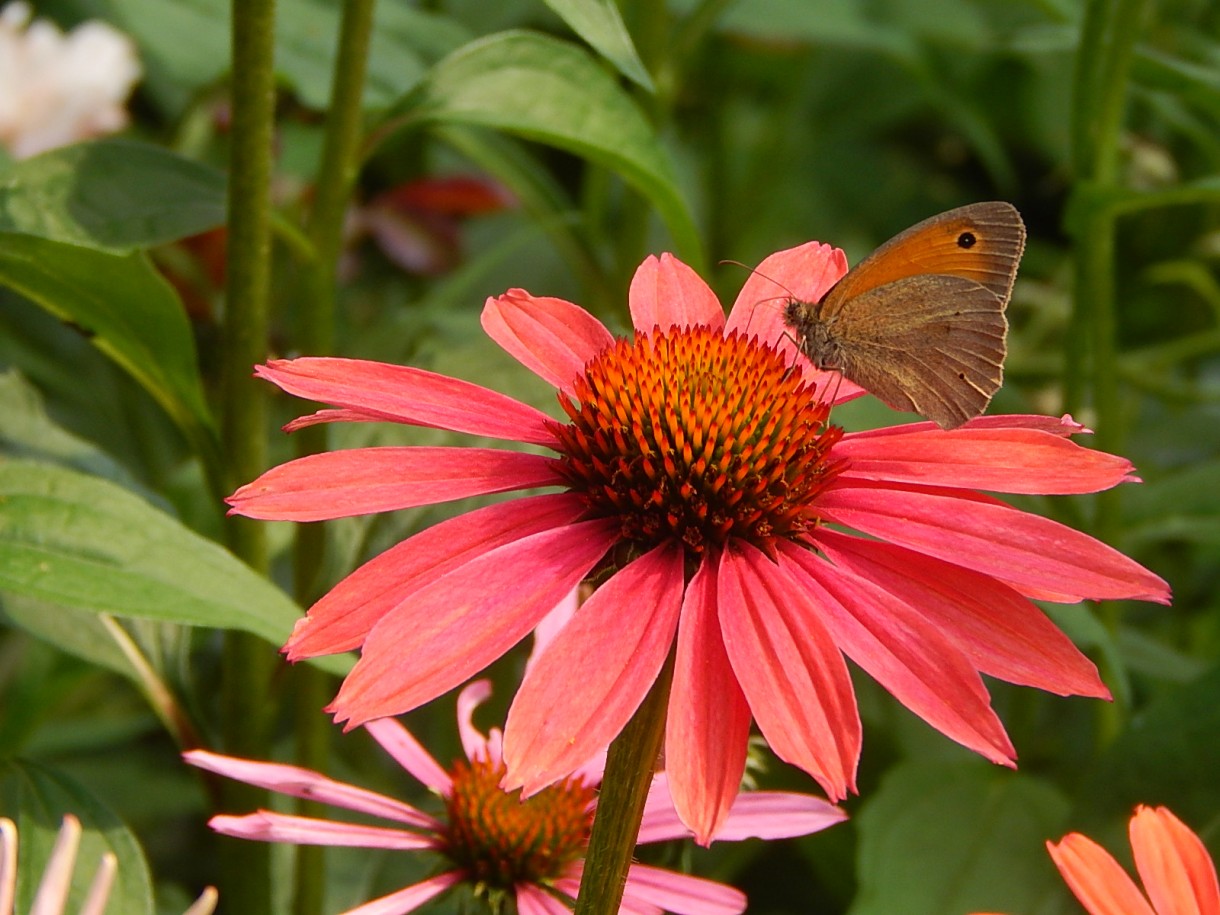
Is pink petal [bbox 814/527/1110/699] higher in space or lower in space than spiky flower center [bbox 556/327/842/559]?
lower

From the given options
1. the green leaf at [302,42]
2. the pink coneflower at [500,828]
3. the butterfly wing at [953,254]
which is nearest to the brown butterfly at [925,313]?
the butterfly wing at [953,254]

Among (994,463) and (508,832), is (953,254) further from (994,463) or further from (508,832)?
(508,832)

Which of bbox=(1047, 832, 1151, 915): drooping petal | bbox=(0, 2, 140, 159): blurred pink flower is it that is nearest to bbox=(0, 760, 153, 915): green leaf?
bbox=(1047, 832, 1151, 915): drooping petal

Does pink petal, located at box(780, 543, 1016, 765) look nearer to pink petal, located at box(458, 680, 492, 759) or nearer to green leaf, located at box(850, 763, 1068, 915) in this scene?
pink petal, located at box(458, 680, 492, 759)

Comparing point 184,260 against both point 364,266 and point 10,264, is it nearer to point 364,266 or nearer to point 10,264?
point 364,266

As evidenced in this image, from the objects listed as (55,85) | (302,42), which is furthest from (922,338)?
(55,85)

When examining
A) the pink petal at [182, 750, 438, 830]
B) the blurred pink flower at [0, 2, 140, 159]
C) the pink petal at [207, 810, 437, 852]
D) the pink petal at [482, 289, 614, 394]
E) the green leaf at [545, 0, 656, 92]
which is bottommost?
the pink petal at [207, 810, 437, 852]

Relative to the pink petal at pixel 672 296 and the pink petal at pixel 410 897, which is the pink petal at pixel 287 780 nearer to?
the pink petal at pixel 410 897
